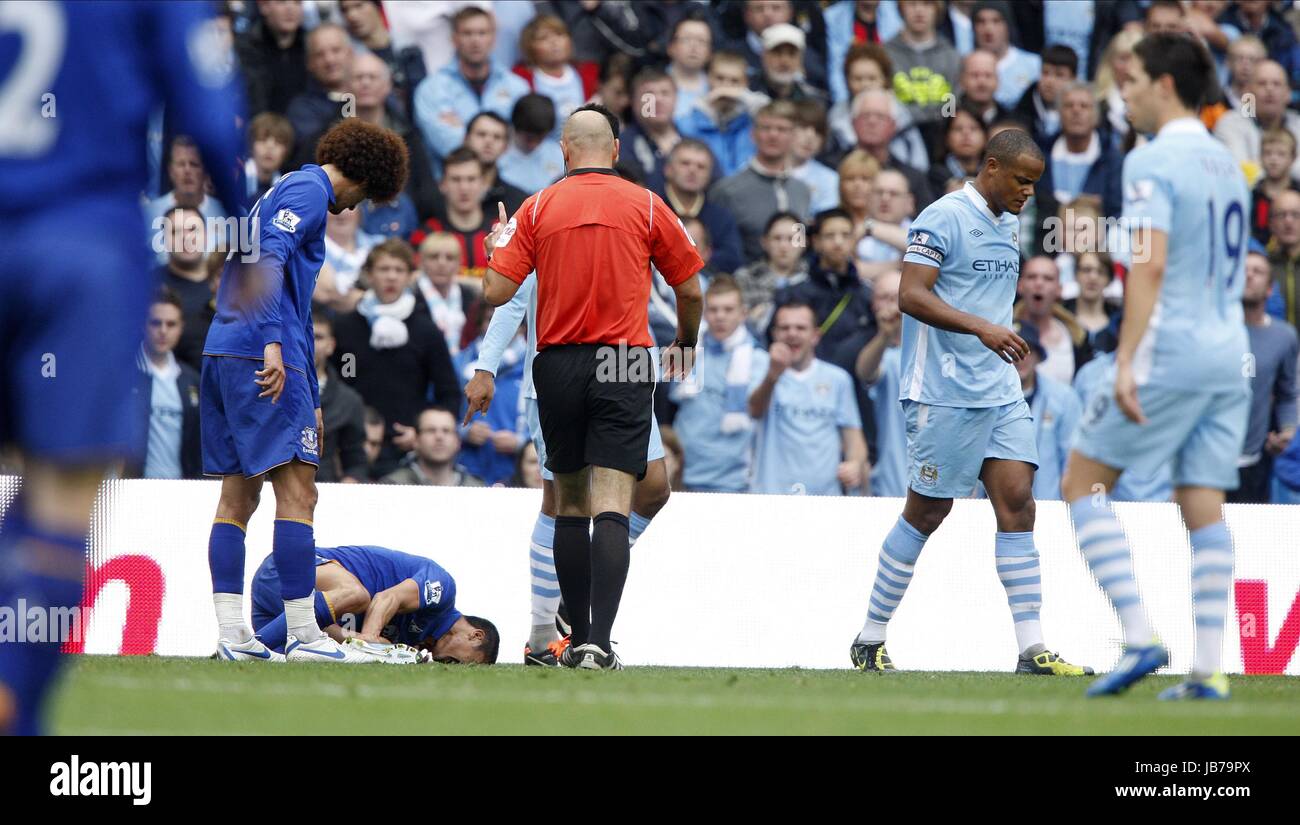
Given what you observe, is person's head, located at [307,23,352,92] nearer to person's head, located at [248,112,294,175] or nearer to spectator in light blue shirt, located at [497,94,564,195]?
person's head, located at [248,112,294,175]

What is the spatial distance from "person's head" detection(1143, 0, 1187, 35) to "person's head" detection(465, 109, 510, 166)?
5.64 meters

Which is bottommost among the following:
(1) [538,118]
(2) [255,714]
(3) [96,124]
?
(2) [255,714]

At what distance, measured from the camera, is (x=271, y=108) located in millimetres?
12531

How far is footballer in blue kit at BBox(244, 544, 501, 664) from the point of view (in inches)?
339

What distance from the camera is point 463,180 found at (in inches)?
477

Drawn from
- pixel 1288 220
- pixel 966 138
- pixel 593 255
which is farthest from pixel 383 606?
pixel 1288 220

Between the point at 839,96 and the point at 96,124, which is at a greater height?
the point at 839,96

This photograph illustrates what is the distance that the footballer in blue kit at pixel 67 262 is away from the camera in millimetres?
3979

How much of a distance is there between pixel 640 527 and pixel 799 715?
327cm

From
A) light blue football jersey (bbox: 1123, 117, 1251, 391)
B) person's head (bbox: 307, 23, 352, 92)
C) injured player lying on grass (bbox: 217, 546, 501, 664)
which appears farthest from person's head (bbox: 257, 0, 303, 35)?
light blue football jersey (bbox: 1123, 117, 1251, 391)

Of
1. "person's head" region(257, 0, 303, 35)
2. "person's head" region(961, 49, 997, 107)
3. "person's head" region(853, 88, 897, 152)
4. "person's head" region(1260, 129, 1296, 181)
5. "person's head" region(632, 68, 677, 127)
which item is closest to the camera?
"person's head" region(257, 0, 303, 35)

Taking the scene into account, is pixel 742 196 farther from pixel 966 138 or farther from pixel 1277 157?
pixel 1277 157
